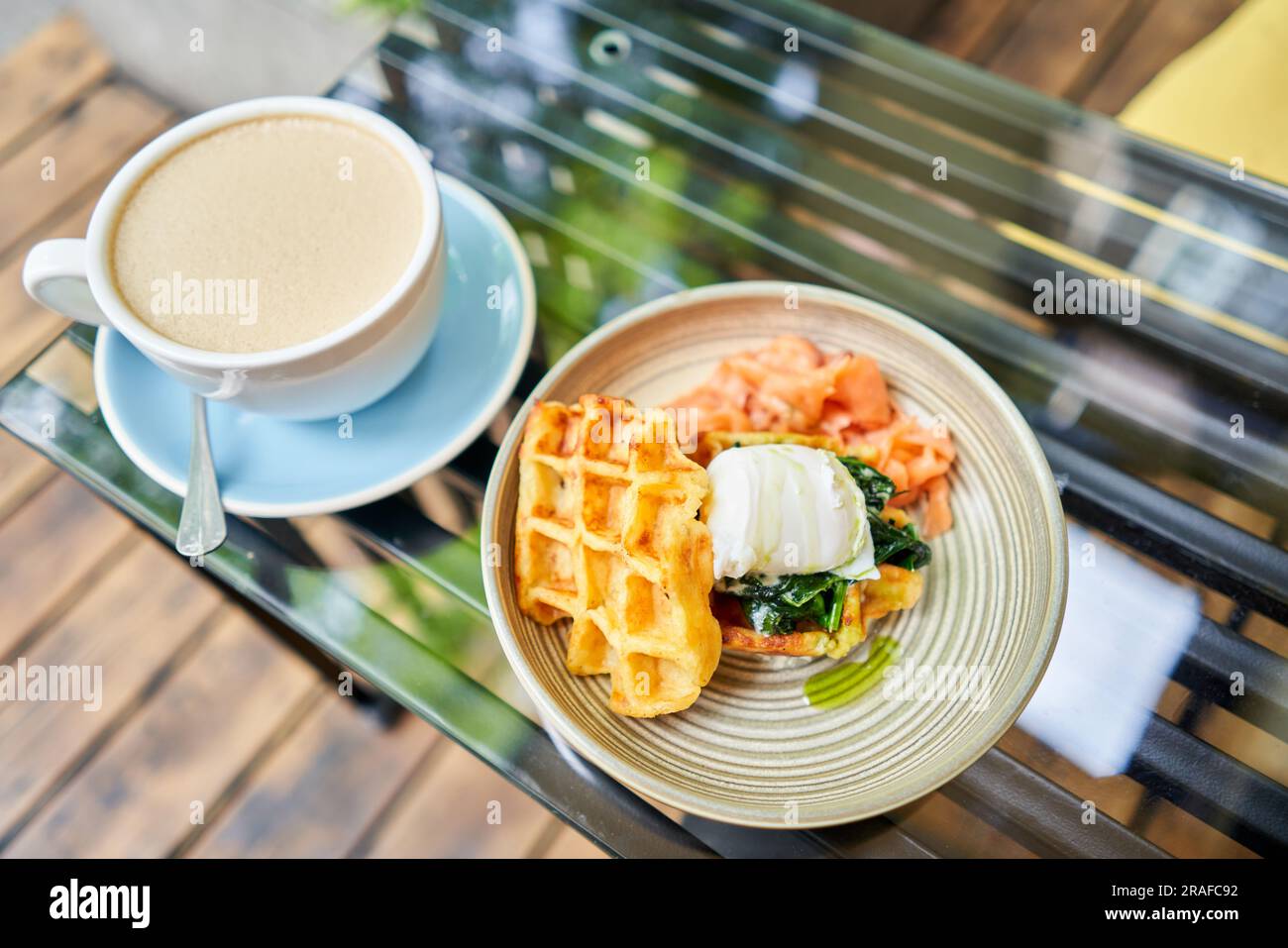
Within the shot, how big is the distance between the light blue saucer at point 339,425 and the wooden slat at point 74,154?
50cm

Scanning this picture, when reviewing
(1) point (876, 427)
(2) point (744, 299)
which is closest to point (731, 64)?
(2) point (744, 299)

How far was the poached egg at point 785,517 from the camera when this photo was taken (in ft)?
2.81

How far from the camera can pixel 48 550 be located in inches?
55.1

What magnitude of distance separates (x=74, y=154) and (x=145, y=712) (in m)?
0.82

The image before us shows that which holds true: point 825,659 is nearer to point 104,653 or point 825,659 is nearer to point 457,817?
point 457,817

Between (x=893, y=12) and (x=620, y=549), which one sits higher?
(x=893, y=12)

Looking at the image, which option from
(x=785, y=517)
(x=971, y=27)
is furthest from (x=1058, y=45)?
(x=785, y=517)

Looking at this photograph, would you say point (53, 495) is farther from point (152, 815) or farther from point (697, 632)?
point (697, 632)

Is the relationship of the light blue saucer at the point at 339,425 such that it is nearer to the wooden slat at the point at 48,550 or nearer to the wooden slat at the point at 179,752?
the wooden slat at the point at 48,550

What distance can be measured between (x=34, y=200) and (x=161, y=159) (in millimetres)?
621

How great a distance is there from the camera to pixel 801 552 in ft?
2.85

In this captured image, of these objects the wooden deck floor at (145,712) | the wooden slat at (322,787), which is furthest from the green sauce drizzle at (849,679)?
the wooden slat at (322,787)

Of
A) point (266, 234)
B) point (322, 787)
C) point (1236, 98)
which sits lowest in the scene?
point (322, 787)

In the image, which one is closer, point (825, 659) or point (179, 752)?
point (825, 659)
